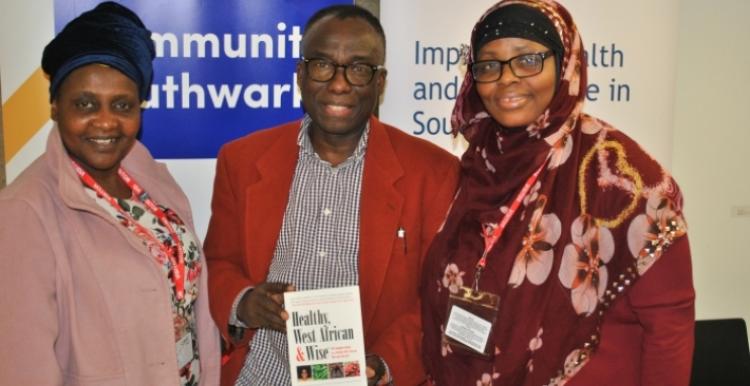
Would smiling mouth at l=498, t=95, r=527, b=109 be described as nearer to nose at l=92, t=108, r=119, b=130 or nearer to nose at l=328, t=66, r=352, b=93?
nose at l=328, t=66, r=352, b=93

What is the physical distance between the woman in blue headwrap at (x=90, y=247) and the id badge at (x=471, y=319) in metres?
0.88

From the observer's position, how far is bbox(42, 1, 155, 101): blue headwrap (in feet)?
6.93

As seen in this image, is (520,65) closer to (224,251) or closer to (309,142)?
(309,142)

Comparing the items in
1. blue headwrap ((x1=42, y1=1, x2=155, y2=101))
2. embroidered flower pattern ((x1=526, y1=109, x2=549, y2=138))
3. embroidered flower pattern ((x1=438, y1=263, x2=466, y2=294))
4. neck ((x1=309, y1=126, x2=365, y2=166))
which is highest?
blue headwrap ((x1=42, y1=1, x2=155, y2=101))

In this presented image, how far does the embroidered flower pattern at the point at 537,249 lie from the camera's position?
208 centimetres

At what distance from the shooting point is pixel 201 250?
2.58 m

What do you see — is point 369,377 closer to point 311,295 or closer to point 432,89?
point 311,295

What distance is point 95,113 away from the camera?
7.07 ft

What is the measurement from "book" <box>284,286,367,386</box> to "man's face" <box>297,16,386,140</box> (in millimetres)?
637

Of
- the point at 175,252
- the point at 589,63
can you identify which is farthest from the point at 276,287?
the point at 589,63

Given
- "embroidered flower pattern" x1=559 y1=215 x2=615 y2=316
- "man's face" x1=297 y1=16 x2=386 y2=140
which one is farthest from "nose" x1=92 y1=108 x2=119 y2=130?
"embroidered flower pattern" x1=559 y1=215 x2=615 y2=316

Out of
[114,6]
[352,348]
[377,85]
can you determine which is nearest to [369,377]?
[352,348]

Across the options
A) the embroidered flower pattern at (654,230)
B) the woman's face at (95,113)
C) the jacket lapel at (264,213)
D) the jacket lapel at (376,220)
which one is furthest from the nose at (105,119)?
the embroidered flower pattern at (654,230)

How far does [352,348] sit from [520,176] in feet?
2.49
